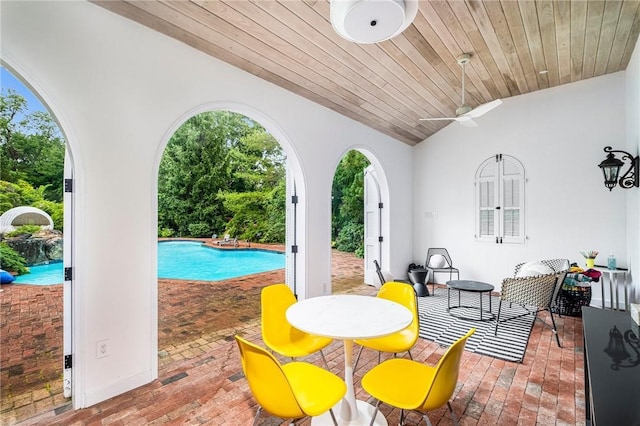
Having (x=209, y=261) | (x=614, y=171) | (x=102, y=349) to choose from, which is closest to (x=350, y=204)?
(x=209, y=261)

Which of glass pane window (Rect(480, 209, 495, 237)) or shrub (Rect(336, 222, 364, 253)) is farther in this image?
shrub (Rect(336, 222, 364, 253))

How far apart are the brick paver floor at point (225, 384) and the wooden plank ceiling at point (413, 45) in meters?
2.94

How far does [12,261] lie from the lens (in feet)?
19.8

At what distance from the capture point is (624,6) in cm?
271

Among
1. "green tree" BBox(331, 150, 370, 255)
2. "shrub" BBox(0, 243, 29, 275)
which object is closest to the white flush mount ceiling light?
"shrub" BBox(0, 243, 29, 275)

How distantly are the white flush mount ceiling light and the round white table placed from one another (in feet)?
5.76

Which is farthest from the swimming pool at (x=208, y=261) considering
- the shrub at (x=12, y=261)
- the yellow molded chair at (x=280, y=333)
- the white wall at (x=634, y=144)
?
the white wall at (x=634, y=144)

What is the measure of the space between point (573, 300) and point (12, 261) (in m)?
10.00

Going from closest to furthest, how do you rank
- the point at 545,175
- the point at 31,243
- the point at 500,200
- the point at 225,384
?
the point at 225,384 < the point at 545,175 < the point at 500,200 < the point at 31,243

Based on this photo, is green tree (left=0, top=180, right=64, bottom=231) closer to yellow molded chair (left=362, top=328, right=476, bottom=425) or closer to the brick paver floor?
the brick paver floor

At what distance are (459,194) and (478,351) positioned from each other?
137 inches

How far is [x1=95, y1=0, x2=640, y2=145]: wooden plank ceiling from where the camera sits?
244 cm

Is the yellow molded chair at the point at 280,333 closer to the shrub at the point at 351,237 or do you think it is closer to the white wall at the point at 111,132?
the white wall at the point at 111,132

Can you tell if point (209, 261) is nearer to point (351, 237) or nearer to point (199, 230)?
point (199, 230)
